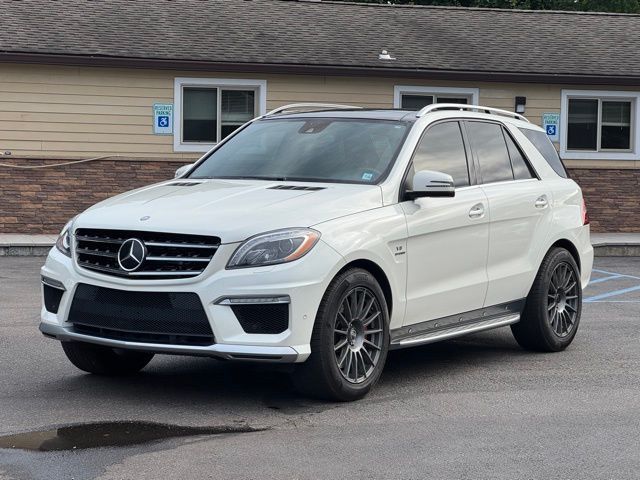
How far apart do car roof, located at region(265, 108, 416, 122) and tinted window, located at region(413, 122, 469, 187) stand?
20 cm

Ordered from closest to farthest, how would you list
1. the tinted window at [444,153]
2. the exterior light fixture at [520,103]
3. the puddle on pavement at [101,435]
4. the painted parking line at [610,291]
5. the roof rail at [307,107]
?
the puddle on pavement at [101,435], the tinted window at [444,153], the roof rail at [307,107], the painted parking line at [610,291], the exterior light fixture at [520,103]

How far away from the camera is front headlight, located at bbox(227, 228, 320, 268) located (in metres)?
6.45

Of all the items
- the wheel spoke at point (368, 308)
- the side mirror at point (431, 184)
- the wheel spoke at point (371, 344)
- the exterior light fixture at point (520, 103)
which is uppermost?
the exterior light fixture at point (520, 103)

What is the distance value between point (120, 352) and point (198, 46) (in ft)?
45.8

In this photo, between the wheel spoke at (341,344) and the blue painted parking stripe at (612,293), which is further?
the blue painted parking stripe at (612,293)

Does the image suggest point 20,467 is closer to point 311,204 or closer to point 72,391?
point 72,391

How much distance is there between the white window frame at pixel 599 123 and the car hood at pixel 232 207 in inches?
624

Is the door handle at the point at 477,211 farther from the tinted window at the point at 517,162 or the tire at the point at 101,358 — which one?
the tire at the point at 101,358

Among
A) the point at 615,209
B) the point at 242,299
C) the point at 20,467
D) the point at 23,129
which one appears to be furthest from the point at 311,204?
the point at 615,209

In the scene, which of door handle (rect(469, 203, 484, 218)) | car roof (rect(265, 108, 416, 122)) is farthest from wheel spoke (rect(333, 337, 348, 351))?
car roof (rect(265, 108, 416, 122))

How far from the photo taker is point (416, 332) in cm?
754

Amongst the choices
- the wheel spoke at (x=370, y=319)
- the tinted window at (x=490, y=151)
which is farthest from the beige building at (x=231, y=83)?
the wheel spoke at (x=370, y=319)

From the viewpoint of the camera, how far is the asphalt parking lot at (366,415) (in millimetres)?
5520

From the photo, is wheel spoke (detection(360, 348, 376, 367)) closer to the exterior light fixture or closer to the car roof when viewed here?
the car roof
